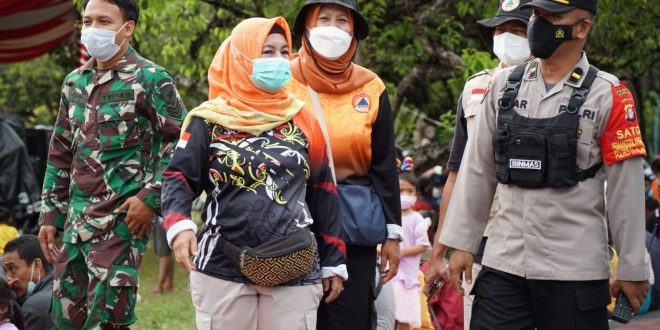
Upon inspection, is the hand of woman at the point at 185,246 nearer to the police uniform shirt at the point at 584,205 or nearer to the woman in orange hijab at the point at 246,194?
the woman in orange hijab at the point at 246,194

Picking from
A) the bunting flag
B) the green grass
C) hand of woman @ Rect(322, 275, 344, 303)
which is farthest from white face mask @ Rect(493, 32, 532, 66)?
the bunting flag

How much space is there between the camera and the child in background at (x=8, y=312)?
21.7ft

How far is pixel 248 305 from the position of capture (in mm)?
5168

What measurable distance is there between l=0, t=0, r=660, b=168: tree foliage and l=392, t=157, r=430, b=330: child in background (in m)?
2.17

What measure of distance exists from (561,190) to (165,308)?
8.13m

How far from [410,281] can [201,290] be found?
4.62 m

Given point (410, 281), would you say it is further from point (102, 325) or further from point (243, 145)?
point (243, 145)

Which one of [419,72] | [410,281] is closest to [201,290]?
[410,281]

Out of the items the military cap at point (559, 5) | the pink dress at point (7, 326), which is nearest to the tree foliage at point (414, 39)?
the pink dress at point (7, 326)

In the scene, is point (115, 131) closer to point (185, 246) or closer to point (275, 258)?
point (185, 246)

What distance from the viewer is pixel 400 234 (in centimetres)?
605

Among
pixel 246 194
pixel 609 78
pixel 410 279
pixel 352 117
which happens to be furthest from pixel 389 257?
pixel 410 279

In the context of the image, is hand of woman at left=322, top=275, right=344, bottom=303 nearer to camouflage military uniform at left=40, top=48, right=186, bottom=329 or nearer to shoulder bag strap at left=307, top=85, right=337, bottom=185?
shoulder bag strap at left=307, top=85, right=337, bottom=185

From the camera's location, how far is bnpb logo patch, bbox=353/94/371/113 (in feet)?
19.7
